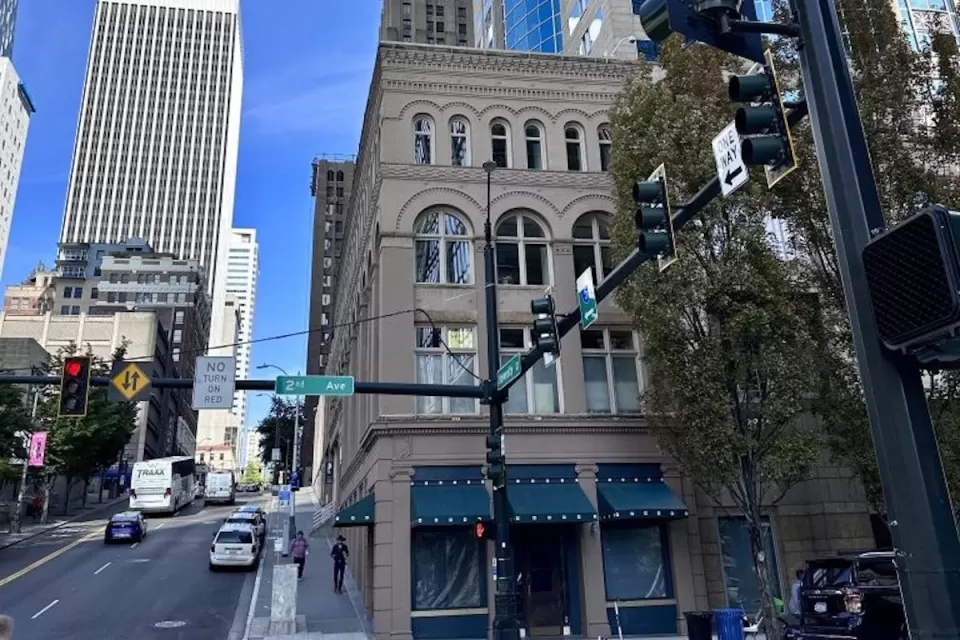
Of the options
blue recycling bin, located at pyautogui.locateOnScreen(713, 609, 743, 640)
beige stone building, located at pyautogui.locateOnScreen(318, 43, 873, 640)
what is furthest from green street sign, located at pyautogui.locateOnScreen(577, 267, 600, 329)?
beige stone building, located at pyautogui.locateOnScreen(318, 43, 873, 640)

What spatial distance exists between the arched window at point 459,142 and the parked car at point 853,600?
50.1 ft

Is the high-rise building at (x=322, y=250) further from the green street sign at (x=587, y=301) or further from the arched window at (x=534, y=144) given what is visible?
the green street sign at (x=587, y=301)

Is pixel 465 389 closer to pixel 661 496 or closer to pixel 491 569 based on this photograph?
pixel 491 569

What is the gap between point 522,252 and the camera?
22.7 meters

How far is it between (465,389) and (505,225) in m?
8.56

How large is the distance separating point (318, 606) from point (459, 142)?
14844 mm

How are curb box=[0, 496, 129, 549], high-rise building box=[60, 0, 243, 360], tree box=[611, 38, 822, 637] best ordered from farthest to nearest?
high-rise building box=[60, 0, 243, 360]
curb box=[0, 496, 129, 549]
tree box=[611, 38, 822, 637]

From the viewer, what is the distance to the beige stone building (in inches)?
753

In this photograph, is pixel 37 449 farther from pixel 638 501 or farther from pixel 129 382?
pixel 638 501

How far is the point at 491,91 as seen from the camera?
24.0 meters

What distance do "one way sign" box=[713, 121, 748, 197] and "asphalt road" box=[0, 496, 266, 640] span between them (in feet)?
54.8

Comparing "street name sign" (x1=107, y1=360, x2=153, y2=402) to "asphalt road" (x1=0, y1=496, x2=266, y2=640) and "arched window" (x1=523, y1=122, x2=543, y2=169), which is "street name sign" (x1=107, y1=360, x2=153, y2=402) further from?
"arched window" (x1=523, y1=122, x2=543, y2=169)

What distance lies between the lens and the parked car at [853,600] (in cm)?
1076

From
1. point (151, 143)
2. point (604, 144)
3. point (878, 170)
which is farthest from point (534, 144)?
point (151, 143)
